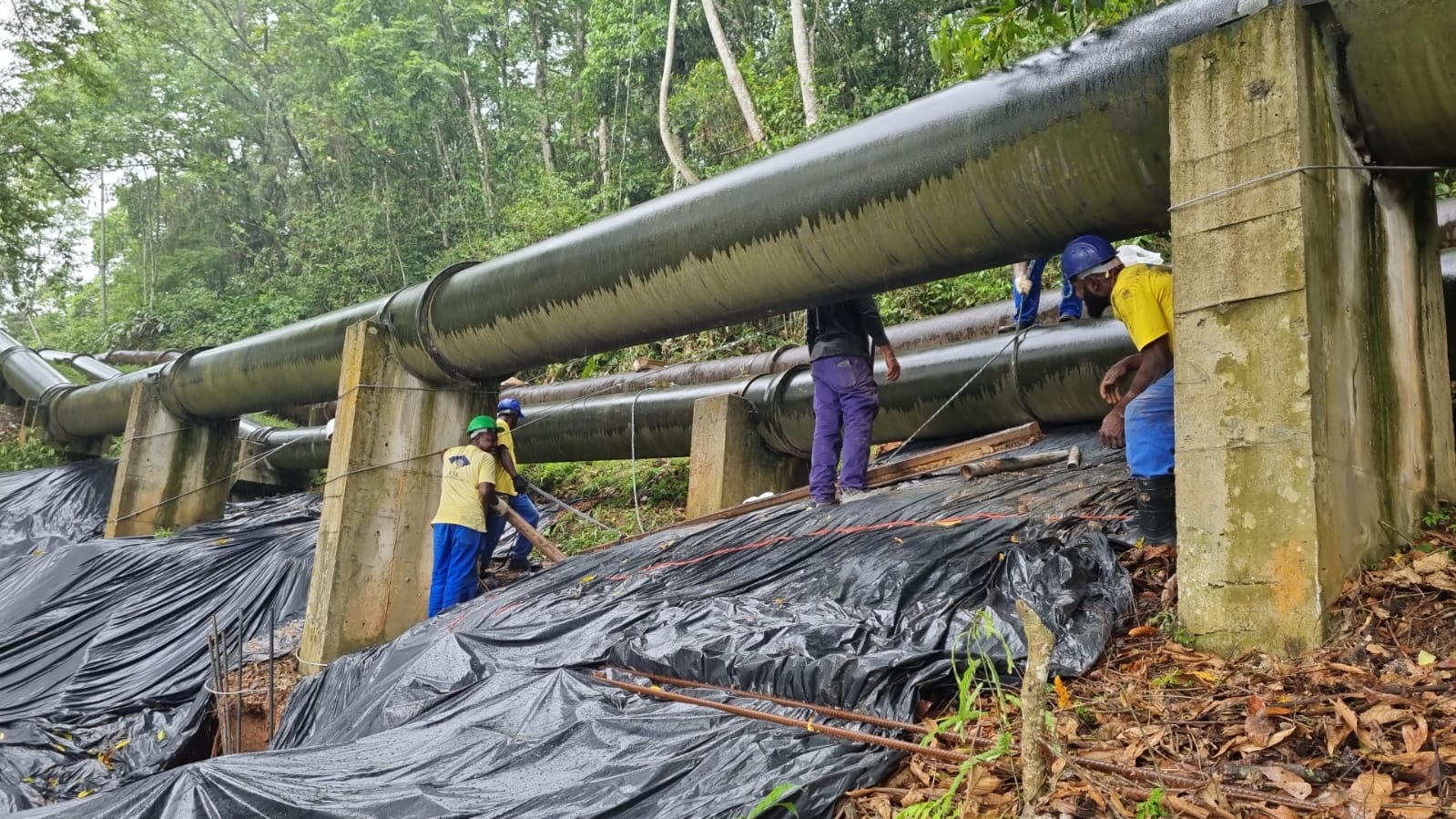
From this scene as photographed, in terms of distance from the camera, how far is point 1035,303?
5.97 meters

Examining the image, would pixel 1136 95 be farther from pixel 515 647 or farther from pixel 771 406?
pixel 771 406

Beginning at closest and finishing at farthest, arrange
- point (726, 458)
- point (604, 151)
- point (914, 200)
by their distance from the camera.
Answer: point (914, 200) < point (726, 458) < point (604, 151)

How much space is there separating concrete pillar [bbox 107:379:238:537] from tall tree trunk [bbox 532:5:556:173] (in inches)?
436

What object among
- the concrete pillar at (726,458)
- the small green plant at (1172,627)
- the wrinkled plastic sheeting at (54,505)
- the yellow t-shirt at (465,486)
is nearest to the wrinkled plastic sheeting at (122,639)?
the wrinkled plastic sheeting at (54,505)

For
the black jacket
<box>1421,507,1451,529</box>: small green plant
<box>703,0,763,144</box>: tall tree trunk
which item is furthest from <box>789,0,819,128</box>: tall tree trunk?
<box>1421,507,1451,529</box>: small green plant

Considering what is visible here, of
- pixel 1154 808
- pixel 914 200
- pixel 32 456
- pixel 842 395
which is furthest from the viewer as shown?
pixel 32 456

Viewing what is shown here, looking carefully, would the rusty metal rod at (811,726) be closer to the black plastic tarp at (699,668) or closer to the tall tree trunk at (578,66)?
the black plastic tarp at (699,668)

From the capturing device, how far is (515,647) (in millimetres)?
4141

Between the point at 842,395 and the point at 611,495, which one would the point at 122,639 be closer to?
the point at 611,495

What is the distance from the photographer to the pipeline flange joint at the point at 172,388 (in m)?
9.42

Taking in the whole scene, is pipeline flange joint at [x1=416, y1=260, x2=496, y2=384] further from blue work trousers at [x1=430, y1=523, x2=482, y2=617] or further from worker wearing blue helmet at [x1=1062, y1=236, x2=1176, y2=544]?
worker wearing blue helmet at [x1=1062, y1=236, x2=1176, y2=544]

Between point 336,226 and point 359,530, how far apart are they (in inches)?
670

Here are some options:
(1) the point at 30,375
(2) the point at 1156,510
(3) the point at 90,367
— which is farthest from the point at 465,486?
(3) the point at 90,367

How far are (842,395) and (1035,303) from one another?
1611 mm
